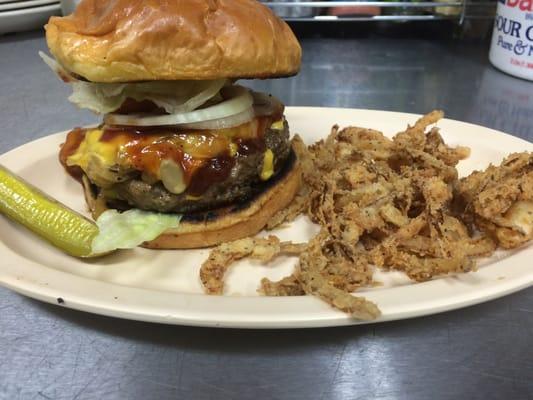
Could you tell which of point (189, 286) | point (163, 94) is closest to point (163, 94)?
point (163, 94)

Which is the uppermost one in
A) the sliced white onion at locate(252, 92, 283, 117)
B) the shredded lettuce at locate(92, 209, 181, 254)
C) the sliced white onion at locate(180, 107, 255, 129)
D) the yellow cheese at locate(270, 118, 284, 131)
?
the sliced white onion at locate(180, 107, 255, 129)

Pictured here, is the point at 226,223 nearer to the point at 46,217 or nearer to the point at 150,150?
the point at 150,150

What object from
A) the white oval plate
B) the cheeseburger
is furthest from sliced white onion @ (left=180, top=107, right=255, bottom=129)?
the white oval plate

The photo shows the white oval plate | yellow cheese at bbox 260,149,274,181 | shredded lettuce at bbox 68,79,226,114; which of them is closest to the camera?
the white oval plate

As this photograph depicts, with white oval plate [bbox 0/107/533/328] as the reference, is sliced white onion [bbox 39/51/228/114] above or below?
above

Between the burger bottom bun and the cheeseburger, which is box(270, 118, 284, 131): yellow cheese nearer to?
the cheeseburger

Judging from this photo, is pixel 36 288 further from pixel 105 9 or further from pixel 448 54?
pixel 448 54

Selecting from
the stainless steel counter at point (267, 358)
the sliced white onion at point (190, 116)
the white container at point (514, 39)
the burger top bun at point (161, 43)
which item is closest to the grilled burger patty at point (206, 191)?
the sliced white onion at point (190, 116)
